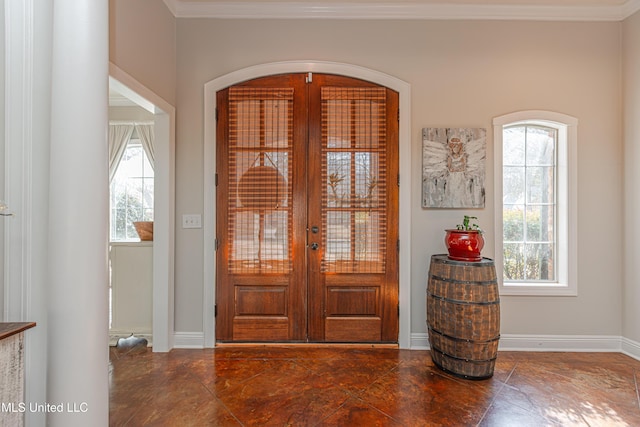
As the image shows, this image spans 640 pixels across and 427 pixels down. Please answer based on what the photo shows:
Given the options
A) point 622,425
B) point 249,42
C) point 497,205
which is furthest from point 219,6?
point 622,425

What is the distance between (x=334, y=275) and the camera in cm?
295

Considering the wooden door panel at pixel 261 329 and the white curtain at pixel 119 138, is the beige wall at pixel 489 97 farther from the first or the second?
the white curtain at pixel 119 138

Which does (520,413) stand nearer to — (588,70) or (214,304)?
(214,304)

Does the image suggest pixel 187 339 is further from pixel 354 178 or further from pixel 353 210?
pixel 354 178

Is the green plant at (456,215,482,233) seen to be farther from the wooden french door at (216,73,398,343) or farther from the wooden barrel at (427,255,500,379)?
the wooden french door at (216,73,398,343)

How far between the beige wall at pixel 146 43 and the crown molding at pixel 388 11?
34 centimetres

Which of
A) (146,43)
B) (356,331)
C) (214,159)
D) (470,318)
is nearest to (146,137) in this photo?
(214,159)

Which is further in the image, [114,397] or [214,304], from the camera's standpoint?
[214,304]

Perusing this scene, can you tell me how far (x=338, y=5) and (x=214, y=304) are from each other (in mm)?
3014

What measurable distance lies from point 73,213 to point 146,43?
68.6 inches

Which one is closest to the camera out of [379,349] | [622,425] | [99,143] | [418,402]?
[99,143]

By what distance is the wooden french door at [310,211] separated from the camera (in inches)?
116

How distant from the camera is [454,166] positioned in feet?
9.55

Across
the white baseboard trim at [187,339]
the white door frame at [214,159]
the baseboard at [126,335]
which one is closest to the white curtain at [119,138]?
the white door frame at [214,159]
